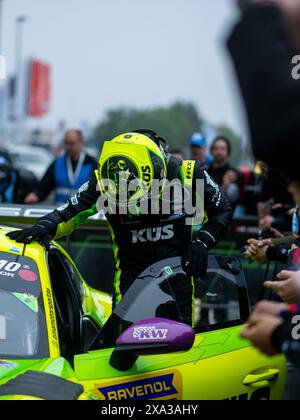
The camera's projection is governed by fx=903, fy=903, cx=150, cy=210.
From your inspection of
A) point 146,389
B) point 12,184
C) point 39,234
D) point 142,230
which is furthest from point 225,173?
point 146,389

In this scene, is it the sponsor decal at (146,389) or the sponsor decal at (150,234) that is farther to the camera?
the sponsor decal at (150,234)

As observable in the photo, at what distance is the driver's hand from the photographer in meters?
4.37

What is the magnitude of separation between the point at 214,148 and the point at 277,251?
4.87 meters

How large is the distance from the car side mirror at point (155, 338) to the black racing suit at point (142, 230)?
1.49m

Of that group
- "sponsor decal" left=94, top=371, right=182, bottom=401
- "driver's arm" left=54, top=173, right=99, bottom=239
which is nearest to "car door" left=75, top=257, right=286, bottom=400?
"sponsor decal" left=94, top=371, right=182, bottom=401

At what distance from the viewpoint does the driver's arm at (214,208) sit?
16.6ft

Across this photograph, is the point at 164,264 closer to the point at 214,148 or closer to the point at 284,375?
the point at 284,375

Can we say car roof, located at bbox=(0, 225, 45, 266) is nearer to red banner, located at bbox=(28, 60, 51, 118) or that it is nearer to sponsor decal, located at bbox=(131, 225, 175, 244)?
sponsor decal, located at bbox=(131, 225, 175, 244)

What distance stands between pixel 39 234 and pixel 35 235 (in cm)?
4

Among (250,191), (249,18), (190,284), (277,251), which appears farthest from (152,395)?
(250,191)

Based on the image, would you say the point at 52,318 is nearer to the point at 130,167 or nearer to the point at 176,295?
the point at 176,295

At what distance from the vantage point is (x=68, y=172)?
1010 cm

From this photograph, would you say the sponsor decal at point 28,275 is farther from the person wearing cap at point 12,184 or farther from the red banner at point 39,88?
the red banner at point 39,88

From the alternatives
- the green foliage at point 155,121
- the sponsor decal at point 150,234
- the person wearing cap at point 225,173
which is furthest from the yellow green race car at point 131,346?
the green foliage at point 155,121
